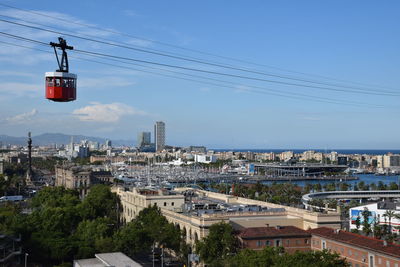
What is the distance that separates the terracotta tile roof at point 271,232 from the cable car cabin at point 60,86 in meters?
16.0

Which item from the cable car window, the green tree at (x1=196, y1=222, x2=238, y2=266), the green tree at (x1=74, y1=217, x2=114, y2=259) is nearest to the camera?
the cable car window

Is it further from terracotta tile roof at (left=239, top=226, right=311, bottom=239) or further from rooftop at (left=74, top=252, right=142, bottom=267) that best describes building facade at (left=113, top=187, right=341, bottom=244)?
rooftop at (left=74, top=252, right=142, bottom=267)

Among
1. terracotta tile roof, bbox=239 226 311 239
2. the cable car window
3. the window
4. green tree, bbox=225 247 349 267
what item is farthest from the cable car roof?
the window

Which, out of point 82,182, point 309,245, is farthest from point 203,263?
point 82,182

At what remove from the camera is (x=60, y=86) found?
1644 centimetres

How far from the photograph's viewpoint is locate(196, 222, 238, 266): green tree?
28.4 metres

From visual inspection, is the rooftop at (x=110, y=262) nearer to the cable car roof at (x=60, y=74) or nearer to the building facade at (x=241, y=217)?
the building facade at (x=241, y=217)

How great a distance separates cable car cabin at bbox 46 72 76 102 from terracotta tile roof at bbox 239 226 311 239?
1603 centimetres

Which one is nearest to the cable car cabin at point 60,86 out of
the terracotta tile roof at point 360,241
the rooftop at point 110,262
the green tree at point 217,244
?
the rooftop at point 110,262

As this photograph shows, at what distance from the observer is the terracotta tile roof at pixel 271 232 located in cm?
2958

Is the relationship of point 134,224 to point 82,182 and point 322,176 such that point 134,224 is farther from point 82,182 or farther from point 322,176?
point 322,176

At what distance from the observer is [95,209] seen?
47844mm

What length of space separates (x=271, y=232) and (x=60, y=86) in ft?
59.1

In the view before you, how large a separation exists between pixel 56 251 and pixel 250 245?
12.6m
